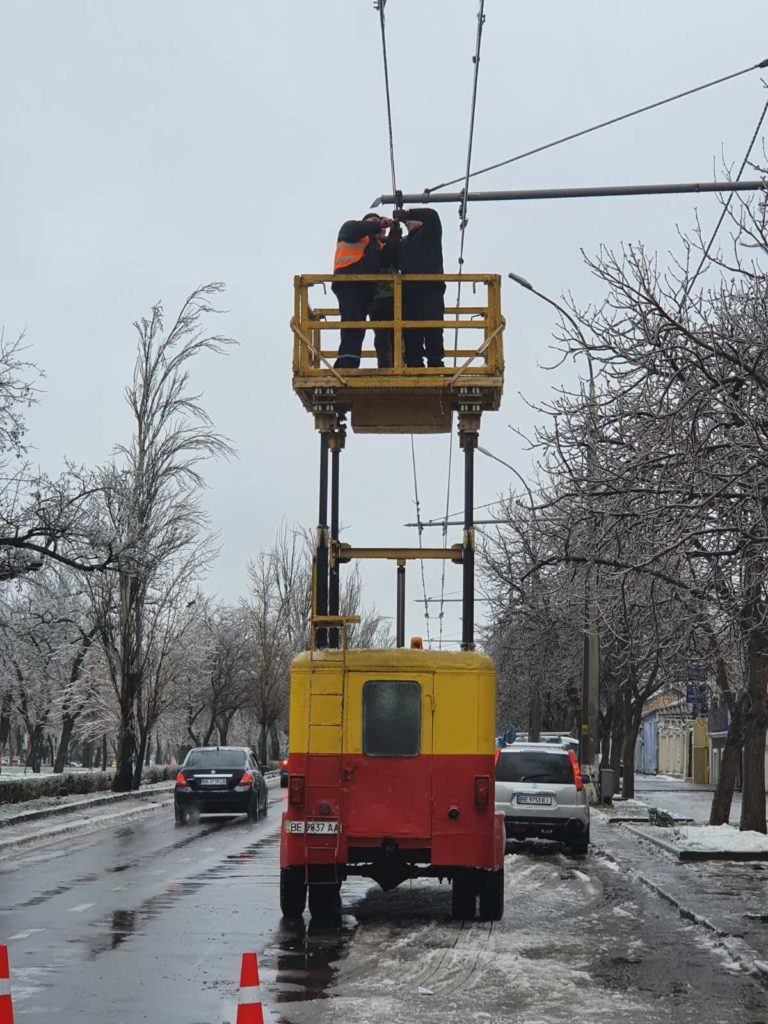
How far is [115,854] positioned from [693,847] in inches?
327

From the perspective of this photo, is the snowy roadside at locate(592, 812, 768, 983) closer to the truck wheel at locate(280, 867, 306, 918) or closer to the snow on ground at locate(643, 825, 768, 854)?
the snow on ground at locate(643, 825, 768, 854)

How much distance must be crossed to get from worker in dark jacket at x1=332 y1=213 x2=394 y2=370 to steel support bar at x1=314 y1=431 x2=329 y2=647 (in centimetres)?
94

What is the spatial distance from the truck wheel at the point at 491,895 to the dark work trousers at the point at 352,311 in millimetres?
4716

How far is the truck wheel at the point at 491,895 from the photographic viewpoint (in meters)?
13.2

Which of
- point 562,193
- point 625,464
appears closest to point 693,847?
point 625,464

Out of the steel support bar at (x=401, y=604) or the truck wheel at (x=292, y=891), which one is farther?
the steel support bar at (x=401, y=604)

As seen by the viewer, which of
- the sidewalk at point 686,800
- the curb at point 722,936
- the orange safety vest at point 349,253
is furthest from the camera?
the sidewalk at point 686,800

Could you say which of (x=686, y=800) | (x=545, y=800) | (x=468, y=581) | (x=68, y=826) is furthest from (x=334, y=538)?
(x=686, y=800)

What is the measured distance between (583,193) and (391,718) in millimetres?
4765

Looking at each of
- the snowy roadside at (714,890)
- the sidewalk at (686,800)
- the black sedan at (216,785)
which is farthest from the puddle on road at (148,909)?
the sidewalk at (686,800)

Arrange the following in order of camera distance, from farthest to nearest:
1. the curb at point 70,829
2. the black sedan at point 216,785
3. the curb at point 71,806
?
1. the black sedan at point 216,785
2. the curb at point 71,806
3. the curb at point 70,829

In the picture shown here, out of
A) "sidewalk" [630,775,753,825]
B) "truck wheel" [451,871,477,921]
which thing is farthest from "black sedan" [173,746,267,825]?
"truck wheel" [451,871,477,921]

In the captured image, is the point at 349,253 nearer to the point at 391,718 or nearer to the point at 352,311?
the point at 352,311

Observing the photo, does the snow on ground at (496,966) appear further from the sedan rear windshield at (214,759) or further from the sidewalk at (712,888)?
the sedan rear windshield at (214,759)
